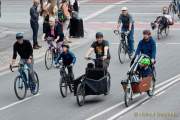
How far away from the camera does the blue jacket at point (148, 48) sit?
1781cm

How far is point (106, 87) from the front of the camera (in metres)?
17.6

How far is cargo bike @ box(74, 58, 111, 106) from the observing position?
1702cm

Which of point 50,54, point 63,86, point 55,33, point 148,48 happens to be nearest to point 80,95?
point 63,86

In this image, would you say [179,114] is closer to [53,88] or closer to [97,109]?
[97,109]

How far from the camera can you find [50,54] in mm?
23281

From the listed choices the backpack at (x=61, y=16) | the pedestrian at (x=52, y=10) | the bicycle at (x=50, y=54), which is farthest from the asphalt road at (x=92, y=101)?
the backpack at (x=61, y=16)

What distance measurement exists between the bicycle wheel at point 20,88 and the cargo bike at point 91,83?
1821 mm

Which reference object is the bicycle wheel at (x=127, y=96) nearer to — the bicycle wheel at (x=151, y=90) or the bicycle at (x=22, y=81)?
the bicycle wheel at (x=151, y=90)

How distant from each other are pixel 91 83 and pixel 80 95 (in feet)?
1.41

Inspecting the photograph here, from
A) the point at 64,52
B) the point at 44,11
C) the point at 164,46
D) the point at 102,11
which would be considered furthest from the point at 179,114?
the point at 102,11

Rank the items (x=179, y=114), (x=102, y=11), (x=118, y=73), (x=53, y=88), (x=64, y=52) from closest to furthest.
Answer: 1. (x=179, y=114)
2. (x=64, y=52)
3. (x=53, y=88)
4. (x=118, y=73)
5. (x=102, y=11)

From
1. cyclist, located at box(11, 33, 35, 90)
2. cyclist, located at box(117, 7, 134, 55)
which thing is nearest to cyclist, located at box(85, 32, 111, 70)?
cyclist, located at box(11, 33, 35, 90)

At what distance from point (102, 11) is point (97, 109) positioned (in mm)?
25232

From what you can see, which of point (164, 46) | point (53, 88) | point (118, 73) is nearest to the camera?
point (53, 88)
